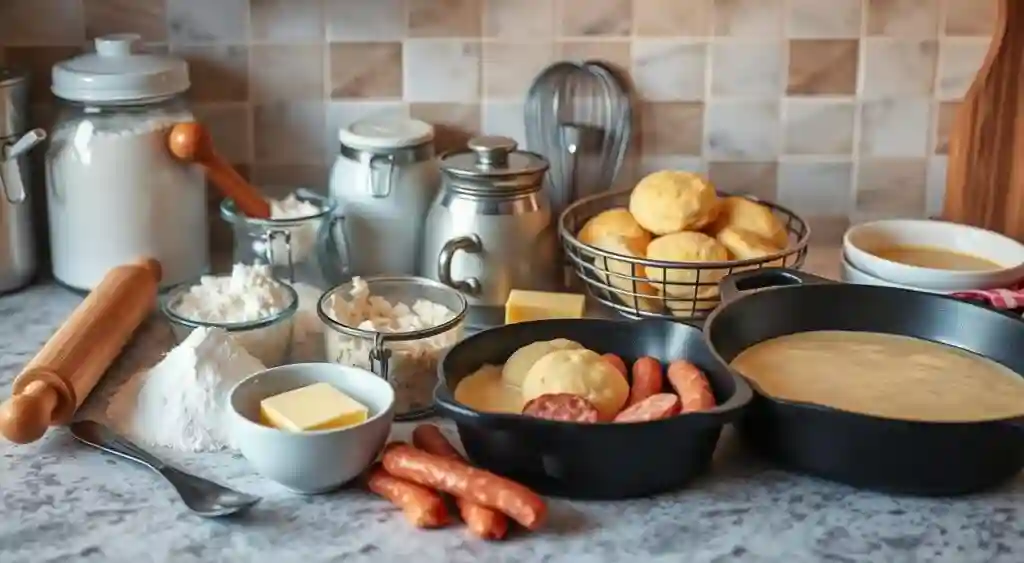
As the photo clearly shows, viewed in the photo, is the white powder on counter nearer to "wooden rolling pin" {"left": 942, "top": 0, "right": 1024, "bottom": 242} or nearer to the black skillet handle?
the black skillet handle

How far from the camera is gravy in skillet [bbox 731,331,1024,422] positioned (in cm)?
91

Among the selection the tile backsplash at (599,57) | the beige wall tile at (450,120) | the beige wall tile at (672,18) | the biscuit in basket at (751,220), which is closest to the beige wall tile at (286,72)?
the tile backsplash at (599,57)

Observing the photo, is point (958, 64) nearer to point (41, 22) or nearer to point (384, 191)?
point (384, 191)

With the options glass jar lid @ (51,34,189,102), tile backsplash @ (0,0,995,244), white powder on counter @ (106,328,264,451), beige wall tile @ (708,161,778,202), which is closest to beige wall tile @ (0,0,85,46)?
tile backsplash @ (0,0,995,244)

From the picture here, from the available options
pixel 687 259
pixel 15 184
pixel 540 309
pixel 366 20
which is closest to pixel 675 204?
pixel 687 259

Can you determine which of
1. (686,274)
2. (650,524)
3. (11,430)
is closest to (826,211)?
(686,274)

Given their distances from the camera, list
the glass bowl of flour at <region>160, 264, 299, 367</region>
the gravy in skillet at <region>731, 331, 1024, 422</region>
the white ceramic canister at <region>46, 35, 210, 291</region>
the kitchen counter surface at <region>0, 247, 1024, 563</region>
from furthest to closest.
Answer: the white ceramic canister at <region>46, 35, 210, 291</region> → the glass bowl of flour at <region>160, 264, 299, 367</region> → the gravy in skillet at <region>731, 331, 1024, 422</region> → the kitchen counter surface at <region>0, 247, 1024, 563</region>

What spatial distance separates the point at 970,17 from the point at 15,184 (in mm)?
938

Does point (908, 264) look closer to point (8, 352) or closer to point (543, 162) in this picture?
point (543, 162)

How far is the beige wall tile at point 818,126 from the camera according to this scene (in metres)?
1.30

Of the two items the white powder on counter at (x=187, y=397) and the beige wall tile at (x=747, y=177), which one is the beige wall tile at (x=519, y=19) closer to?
the beige wall tile at (x=747, y=177)

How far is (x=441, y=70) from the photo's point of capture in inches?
50.3

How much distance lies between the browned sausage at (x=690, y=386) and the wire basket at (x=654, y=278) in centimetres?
15

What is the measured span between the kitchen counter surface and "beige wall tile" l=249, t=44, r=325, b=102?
0.49 metres
